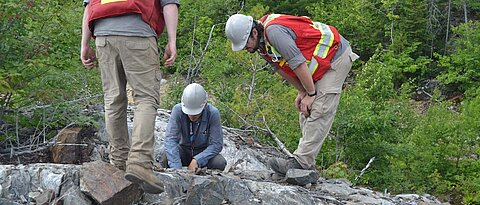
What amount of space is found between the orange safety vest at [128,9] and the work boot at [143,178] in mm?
960

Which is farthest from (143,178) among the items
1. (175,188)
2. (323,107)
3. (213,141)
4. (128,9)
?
(213,141)

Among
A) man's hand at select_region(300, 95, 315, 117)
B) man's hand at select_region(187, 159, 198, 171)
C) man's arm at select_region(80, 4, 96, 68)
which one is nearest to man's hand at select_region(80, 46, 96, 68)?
man's arm at select_region(80, 4, 96, 68)

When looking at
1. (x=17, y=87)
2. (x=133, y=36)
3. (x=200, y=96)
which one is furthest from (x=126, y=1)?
(x=17, y=87)

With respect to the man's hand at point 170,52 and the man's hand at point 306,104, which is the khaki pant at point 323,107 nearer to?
the man's hand at point 306,104

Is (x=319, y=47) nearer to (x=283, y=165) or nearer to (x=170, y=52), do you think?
(x=283, y=165)

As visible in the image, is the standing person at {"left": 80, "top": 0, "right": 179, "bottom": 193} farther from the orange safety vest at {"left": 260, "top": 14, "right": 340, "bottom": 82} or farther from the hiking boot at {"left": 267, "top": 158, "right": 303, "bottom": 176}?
the hiking boot at {"left": 267, "top": 158, "right": 303, "bottom": 176}

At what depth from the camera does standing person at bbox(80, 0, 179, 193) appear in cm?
436

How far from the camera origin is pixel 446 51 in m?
21.0

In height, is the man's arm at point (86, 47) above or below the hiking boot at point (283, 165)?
above

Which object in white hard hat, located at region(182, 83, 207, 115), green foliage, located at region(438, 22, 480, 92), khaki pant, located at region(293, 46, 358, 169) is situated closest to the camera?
khaki pant, located at region(293, 46, 358, 169)

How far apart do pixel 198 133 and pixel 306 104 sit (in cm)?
125

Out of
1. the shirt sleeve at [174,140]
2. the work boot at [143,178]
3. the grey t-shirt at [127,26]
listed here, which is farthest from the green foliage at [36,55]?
the work boot at [143,178]

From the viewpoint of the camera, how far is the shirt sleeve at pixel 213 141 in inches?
241

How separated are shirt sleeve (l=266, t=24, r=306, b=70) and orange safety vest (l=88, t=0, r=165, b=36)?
1.01m
